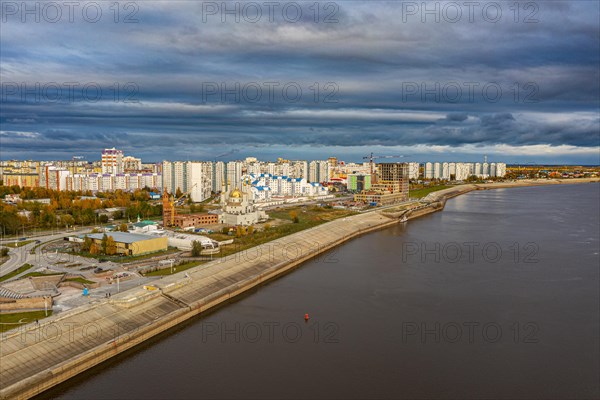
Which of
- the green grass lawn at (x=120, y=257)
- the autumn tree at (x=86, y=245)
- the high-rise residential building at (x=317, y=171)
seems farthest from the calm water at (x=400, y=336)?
the high-rise residential building at (x=317, y=171)

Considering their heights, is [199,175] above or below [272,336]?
above

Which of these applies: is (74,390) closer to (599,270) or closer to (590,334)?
(590,334)

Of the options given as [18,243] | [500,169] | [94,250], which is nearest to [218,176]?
[18,243]

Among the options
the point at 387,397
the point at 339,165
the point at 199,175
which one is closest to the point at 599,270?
the point at 387,397

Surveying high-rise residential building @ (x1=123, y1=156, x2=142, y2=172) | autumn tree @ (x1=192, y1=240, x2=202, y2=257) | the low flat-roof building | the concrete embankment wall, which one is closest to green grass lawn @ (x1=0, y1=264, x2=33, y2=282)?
the low flat-roof building

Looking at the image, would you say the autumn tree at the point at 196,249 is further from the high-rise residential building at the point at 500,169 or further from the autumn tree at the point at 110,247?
the high-rise residential building at the point at 500,169

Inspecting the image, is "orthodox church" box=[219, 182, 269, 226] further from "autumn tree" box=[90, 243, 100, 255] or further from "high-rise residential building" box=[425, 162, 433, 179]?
"high-rise residential building" box=[425, 162, 433, 179]
